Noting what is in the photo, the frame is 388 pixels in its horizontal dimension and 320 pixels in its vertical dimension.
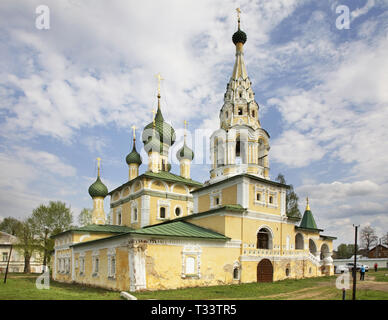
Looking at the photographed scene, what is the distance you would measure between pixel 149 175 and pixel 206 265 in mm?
11403

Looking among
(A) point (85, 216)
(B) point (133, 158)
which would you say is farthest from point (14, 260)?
(B) point (133, 158)

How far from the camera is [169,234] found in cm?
1884

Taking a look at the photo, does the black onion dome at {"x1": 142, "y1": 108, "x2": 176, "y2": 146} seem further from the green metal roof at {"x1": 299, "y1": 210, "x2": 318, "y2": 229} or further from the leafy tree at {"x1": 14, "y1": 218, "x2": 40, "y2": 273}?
the leafy tree at {"x1": 14, "y1": 218, "x2": 40, "y2": 273}

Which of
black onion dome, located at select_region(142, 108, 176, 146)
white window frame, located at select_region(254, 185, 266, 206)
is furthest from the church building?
black onion dome, located at select_region(142, 108, 176, 146)

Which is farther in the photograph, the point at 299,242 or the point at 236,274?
the point at 299,242

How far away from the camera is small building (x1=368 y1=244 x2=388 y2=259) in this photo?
188 ft

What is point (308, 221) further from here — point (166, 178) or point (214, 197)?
point (166, 178)

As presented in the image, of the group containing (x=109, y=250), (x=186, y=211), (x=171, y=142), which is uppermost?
(x=171, y=142)

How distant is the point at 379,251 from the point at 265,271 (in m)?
44.2

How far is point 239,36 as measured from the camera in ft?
89.5
